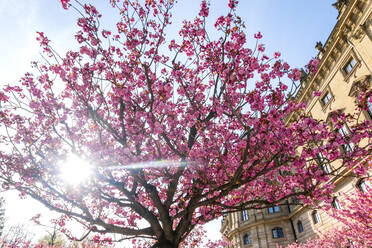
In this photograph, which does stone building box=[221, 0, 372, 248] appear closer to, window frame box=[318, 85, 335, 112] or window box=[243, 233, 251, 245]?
window frame box=[318, 85, 335, 112]

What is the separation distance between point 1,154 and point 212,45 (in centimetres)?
831

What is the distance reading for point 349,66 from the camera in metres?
16.2

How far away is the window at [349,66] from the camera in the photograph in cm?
1573

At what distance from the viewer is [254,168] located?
6734 mm

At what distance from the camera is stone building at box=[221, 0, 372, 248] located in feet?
46.6

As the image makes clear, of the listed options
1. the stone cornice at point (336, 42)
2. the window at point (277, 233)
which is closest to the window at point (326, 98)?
the stone cornice at point (336, 42)

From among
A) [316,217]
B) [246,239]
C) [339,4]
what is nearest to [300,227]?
[316,217]

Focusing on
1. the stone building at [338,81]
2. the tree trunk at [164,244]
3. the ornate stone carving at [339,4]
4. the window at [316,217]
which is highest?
the ornate stone carving at [339,4]

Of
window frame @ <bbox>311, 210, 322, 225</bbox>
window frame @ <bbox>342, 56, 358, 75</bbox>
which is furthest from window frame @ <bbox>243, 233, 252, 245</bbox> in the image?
window frame @ <bbox>342, 56, 358, 75</bbox>

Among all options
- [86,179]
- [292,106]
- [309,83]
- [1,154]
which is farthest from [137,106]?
[309,83]

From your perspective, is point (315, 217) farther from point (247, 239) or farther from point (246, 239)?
point (246, 239)

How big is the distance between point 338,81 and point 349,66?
1.35 m

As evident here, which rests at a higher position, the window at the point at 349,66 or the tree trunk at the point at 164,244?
the window at the point at 349,66

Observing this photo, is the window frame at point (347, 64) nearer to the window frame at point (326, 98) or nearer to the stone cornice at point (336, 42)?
the stone cornice at point (336, 42)
